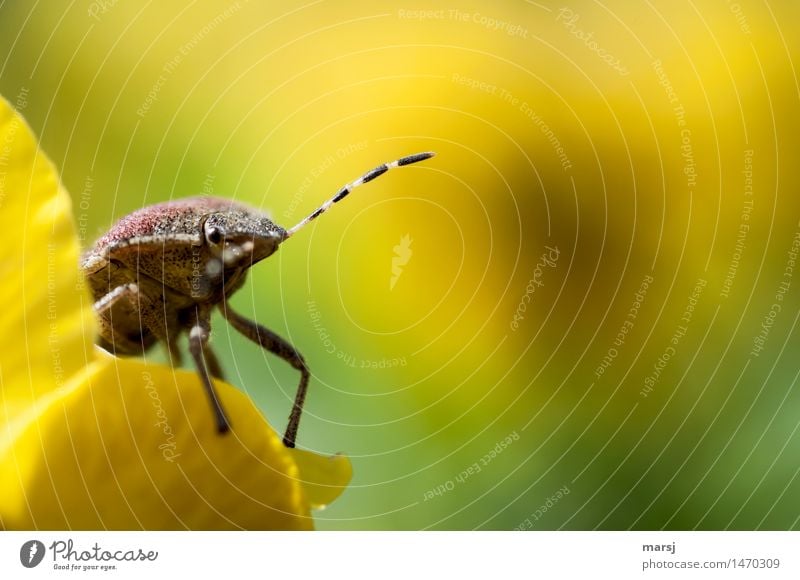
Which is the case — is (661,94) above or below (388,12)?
below

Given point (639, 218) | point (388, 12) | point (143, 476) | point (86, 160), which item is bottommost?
point (143, 476)

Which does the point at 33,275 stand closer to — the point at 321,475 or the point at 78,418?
the point at 78,418

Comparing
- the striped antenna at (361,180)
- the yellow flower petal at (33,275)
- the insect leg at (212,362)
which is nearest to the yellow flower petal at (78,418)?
the yellow flower petal at (33,275)

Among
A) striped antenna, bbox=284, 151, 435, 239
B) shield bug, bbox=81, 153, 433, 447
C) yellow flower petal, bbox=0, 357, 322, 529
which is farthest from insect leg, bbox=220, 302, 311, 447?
yellow flower petal, bbox=0, 357, 322, 529

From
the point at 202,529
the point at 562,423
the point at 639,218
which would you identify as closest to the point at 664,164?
the point at 639,218

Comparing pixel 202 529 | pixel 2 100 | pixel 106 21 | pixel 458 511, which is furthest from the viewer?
pixel 106 21

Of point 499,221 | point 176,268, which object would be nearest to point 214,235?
point 176,268

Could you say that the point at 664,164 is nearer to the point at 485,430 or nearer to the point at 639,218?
the point at 639,218
